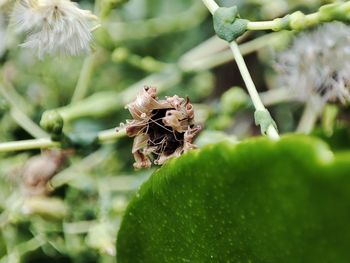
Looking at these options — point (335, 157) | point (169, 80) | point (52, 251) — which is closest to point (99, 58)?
point (169, 80)

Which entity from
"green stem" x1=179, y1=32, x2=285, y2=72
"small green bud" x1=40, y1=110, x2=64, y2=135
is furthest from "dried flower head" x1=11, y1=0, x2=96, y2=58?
"green stem" x1=179, y1=32, x2=285, y2=72

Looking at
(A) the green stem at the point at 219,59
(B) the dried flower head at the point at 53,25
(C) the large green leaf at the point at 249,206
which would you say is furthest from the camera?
(A) the green stem at the point at 219,59

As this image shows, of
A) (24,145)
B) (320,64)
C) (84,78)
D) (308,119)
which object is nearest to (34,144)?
(24,145)

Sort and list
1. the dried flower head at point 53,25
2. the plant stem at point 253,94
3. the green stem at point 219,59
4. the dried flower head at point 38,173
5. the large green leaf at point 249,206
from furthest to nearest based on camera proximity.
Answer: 1. the green stem at point 219,59
2. the dried flower head at point 38,173
3. the dried flower head at point 53,25
4. the plant stem at point 253,94
5. the large green leaf at point 249,206

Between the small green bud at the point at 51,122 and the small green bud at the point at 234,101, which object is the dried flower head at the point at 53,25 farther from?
the small green bud at the point at 234,101

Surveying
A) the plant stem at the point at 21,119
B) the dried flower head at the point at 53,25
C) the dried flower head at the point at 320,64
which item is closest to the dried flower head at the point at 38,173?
the plant stem at the point at 21,119

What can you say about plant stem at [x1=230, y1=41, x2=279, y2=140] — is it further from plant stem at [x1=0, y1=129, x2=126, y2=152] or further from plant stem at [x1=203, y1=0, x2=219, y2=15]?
plant stem at [x1=0, y1=129, x2=126, y2=152]
